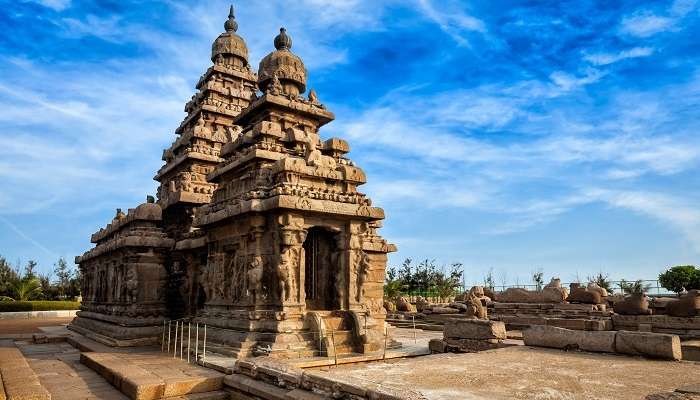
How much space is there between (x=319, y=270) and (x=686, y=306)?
38.7 feet

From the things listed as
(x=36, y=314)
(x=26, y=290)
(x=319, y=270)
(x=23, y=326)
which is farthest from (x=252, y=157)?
(x=26, y=290)

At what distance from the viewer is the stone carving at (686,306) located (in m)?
15.1

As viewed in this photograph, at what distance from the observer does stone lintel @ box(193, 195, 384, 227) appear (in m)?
11.3

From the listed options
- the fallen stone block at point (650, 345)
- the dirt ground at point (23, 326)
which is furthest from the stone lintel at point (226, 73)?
the fallen stone block at point (650, 345)

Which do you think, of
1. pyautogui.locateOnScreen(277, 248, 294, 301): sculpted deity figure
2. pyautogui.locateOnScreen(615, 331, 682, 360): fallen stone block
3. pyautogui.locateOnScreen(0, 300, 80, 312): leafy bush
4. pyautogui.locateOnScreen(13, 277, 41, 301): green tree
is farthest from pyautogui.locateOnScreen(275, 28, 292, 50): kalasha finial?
pyautogui.locateOnScreen(13, 277, 41, 301): green tree

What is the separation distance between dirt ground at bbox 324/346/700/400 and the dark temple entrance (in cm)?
410

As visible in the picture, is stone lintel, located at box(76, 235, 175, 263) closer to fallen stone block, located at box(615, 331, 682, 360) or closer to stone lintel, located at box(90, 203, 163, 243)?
stone lintel, located at box(90, 203, 163, 243)

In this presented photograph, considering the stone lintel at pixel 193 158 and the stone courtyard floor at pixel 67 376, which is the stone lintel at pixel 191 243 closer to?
the stone courtyard floor at pixel 67 376

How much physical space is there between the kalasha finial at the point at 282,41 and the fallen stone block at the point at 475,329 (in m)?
10.9

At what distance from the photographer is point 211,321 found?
42.8 feet

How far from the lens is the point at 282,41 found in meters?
17.0

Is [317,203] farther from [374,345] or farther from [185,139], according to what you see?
[185,139]

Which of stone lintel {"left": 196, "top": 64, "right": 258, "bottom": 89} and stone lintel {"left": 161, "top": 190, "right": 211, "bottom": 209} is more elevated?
stone lintel {"left": 196, "top": 64, "right": 258, "bottom": 89}

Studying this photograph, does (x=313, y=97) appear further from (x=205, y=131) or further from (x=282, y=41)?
(x=205, y=131)
